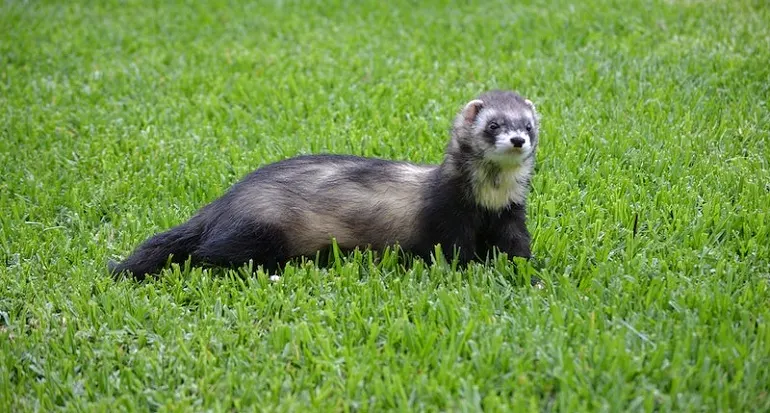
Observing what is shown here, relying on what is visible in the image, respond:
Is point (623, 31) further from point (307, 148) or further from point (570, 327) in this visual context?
point (570, 327)

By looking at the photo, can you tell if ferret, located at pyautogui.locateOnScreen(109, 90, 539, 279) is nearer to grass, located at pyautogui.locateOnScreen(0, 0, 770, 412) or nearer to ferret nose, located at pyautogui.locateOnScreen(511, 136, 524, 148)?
ferret nose, located at pyautogui.locateOnScreen(511, 136, 524, 148)

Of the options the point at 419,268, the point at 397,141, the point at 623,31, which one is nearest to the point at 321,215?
the point at 419,268

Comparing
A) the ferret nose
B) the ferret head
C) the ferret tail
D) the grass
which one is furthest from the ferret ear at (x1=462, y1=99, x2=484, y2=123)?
the ferret tail

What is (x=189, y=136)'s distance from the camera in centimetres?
678

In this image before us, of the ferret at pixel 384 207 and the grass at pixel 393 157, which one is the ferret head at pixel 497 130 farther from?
the grass at pixel 393 157

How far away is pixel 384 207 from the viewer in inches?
189

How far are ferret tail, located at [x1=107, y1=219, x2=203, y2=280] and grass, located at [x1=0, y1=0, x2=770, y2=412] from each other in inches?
4.9

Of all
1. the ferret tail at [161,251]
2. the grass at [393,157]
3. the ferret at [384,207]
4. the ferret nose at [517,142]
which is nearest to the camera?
the grass at [393,157]

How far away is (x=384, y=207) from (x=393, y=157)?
1459 millimetres

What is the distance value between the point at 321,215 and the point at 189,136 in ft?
7.56

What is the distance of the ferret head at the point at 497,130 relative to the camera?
447 cm

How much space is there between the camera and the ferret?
4.61m

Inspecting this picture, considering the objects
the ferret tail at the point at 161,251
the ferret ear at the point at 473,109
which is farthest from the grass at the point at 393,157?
the ferret ear at the point at 473,109

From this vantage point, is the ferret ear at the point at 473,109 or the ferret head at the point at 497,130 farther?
the ferret ear at the point at 473,109
